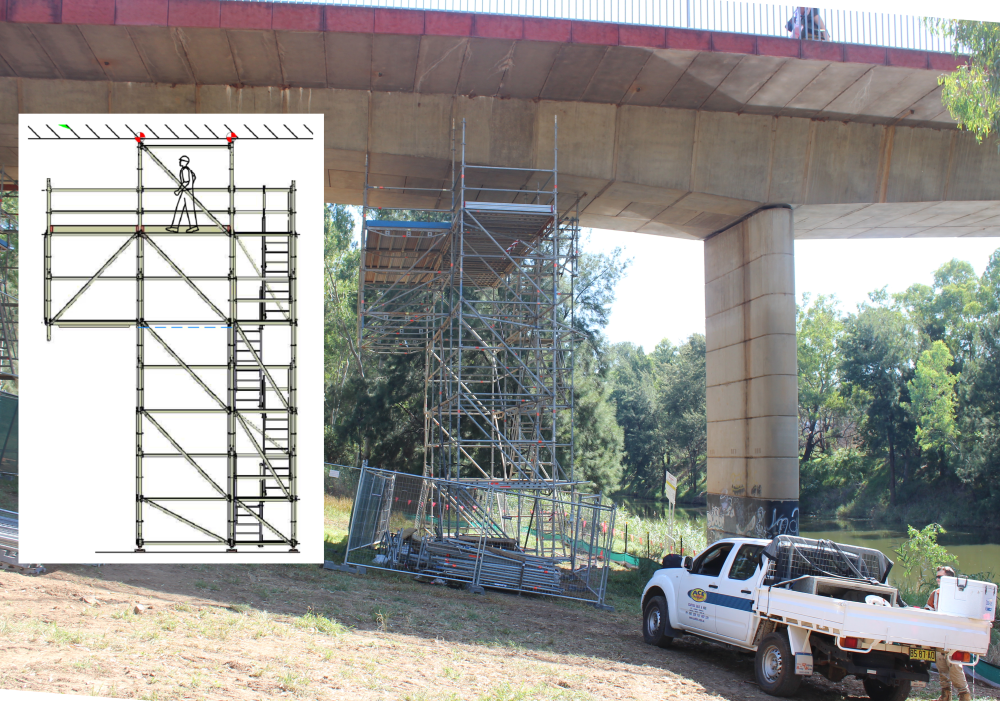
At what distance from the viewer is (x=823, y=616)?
809cm

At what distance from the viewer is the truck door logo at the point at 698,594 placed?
10172mm

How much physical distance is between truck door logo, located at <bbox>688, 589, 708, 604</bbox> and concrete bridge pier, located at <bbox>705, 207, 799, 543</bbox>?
5.60m

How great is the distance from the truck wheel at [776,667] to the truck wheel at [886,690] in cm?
Result: 88

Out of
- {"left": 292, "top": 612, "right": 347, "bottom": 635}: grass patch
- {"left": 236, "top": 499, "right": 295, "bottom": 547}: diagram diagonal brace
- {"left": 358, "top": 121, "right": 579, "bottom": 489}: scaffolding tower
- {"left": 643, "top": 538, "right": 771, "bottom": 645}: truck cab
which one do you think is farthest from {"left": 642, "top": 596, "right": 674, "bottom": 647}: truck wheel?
{"left": 236, "top": 499, "right": 295, "bottom": 547}: diagram diagonal brace

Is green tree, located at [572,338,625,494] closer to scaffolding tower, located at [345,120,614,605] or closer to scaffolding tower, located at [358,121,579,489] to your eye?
scaffolding tower, located at [358,121,579,489]

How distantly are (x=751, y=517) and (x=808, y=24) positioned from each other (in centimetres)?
928

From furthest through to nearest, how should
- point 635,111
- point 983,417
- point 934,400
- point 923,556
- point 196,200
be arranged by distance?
point 934,400 < point 983,417 < point 923,556 < point 635,111 < point 196,200

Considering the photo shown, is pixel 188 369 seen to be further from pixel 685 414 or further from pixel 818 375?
pixel 818 375

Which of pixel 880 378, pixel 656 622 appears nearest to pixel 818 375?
pixel 880 378

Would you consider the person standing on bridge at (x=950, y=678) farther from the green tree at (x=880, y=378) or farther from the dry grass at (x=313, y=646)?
the green tree at (x=880, y=378)

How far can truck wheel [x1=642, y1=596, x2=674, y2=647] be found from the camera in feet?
35.4

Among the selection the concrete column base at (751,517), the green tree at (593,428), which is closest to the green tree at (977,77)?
the concrete column base at (751,517)

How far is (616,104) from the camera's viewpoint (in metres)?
15.6

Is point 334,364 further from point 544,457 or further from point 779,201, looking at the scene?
point 779,201
